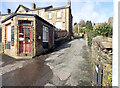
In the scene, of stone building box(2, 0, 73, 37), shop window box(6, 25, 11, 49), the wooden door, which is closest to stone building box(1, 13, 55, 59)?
the wooden door

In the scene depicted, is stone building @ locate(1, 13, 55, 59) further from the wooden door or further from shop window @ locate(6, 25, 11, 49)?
shop window @ locate(6, 25, 11, 49)

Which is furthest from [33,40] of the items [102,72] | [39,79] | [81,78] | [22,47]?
[102,72]

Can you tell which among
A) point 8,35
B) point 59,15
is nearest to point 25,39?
point 8,35

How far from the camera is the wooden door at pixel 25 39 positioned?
7512 millimetres

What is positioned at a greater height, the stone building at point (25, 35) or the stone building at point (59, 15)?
the stone building at point (59, 15)

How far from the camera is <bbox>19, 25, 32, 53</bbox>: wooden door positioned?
751 cm

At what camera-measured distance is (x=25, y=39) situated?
7.57 m

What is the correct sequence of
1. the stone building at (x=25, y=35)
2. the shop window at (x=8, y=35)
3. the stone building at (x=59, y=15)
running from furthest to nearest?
1. the stone building at (x=59, y=15)
2. the shop window at (x=8, y=35)
3. the stone building at (x=25, y=35)

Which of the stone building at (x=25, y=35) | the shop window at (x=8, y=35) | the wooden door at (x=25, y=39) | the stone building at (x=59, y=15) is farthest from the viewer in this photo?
the stone building at (x=59, y=15)

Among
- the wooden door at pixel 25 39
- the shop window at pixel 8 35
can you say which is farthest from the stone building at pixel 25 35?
the shop window at pixel 8 35

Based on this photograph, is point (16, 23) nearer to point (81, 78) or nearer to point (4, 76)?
point (4, 76)

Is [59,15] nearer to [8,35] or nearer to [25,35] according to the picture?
[8,35]

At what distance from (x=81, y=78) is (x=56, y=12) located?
20.8 metres

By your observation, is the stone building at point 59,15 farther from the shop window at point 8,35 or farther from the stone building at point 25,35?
the shop window at point 8,35
